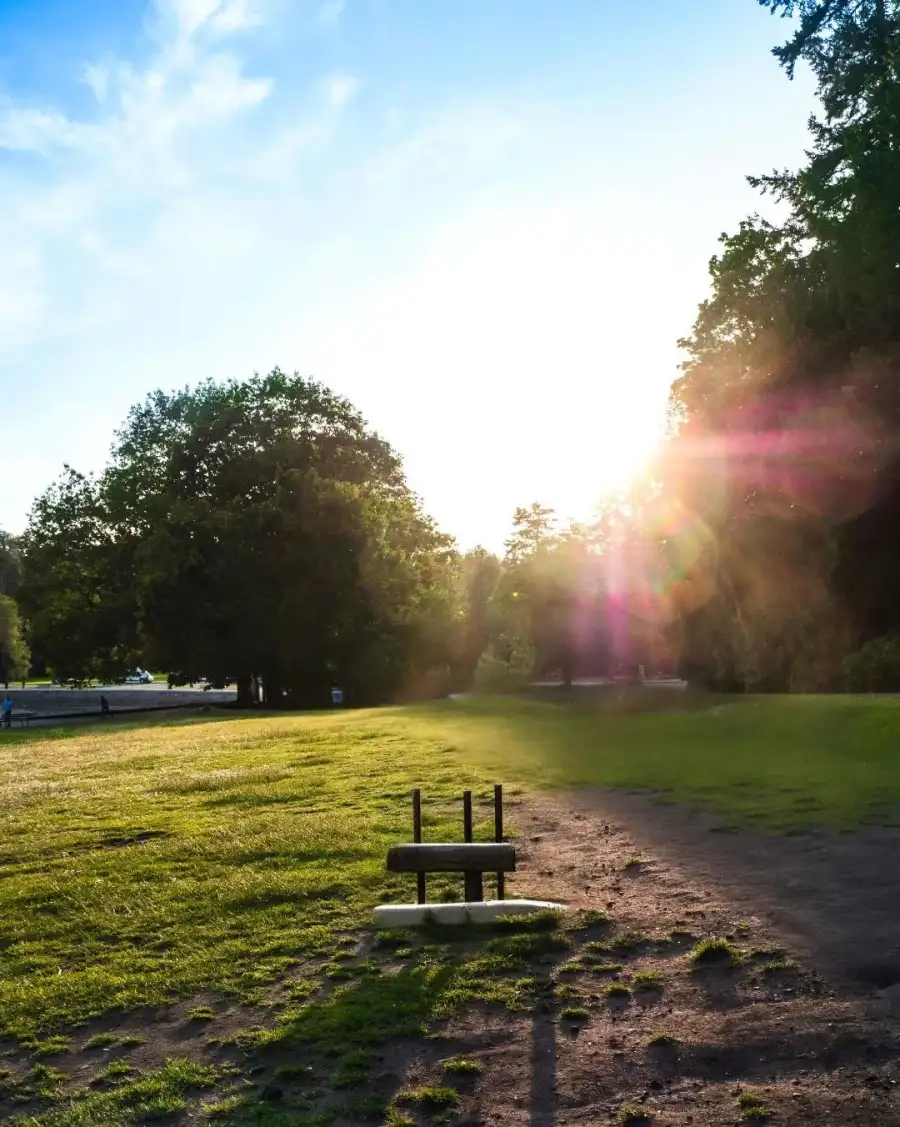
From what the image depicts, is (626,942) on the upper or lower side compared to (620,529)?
lower

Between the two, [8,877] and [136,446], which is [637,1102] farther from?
[136,446]

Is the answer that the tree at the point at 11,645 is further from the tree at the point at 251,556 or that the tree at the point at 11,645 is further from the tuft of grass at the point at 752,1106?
the tuft of grass at the point at 752,1106

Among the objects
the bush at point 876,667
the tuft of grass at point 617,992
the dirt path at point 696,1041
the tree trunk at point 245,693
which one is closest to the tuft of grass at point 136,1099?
the dirt path at point 696,1041

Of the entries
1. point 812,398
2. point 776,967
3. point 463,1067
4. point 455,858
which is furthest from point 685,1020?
point 812,398

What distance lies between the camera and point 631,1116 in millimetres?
5340

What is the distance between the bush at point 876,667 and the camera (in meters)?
28.5

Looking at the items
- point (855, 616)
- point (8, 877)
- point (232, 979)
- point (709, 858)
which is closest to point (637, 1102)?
point (232, 979)

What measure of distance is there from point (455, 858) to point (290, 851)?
3899mm

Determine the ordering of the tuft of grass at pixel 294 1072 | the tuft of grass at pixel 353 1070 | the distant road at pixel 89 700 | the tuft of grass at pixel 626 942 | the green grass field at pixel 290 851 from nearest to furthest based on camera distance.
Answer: the tuft of grass at pixel 353 1070 < the tuft of grass at pixel 294 1072 < the green grass field at pixel 290 851 < the tuft of grass at pixel 626 942 < the distant road at pixel 89 700

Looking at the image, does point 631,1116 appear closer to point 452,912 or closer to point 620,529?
point 452,912

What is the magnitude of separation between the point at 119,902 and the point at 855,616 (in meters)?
26.1

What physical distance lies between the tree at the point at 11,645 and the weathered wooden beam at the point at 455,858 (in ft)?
234

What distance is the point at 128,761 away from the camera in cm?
2397

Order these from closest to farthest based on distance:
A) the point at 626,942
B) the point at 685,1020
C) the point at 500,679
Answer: the point at 685,1020, the point at 626,942, the point at 500,679
